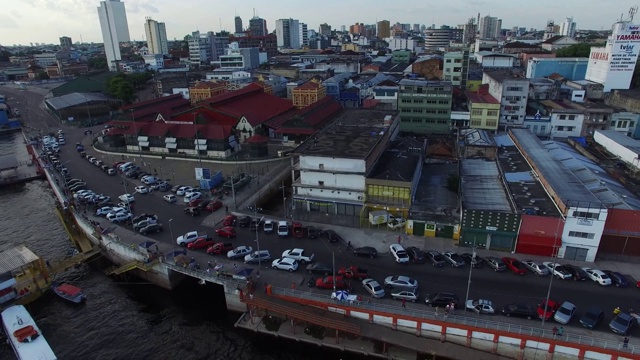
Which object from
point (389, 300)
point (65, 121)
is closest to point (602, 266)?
point (389, 300)

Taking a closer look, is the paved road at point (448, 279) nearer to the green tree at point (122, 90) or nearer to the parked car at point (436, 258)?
the parked car at point (436, 258)

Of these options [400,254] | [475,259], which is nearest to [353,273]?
[400,254]

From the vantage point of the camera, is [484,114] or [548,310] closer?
[548,310]

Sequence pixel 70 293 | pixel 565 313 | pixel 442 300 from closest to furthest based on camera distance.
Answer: pixel 565 313 < pixel 442 300 < pixel 70 293

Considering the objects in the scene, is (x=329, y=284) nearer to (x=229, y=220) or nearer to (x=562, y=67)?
(x=229, y=220)

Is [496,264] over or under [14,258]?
over

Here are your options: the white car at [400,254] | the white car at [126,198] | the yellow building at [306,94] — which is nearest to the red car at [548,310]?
the white car at [400,254]
